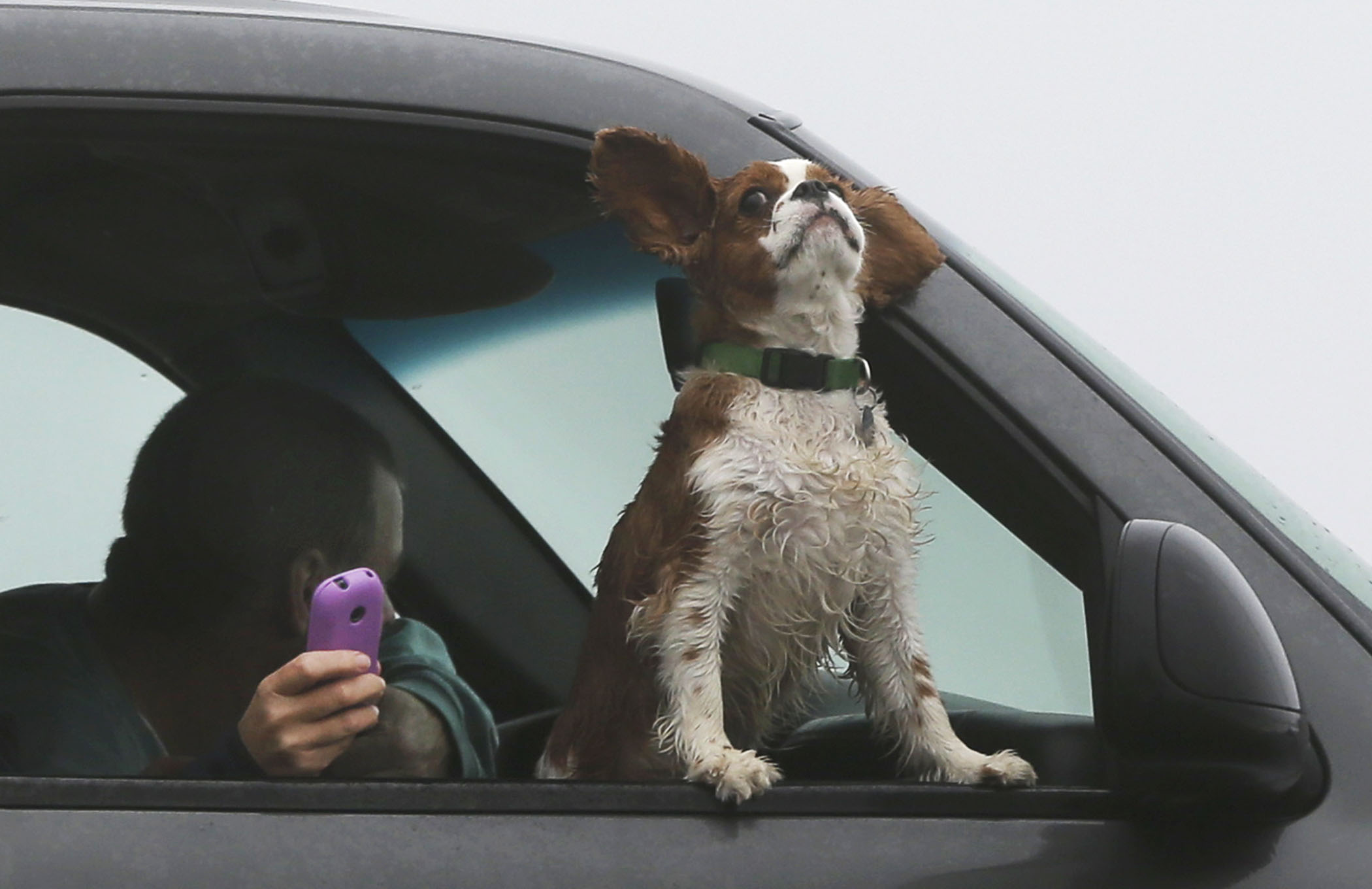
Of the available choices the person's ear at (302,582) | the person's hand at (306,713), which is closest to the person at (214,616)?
the person's ear at (302,582)

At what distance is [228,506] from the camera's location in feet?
5.15

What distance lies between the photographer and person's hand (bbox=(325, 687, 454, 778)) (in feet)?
4.58

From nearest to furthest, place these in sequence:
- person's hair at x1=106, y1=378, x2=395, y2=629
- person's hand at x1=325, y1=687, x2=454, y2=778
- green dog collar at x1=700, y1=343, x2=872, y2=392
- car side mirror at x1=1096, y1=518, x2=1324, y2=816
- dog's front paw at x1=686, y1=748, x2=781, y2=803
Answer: car side mirror at x1=1096, y1=518, x2=1324, y2=816 → dog's front paw at x1=686, y1=748, x2=781, y2=803 → green dog collar at x1=700, y1=343, x2=872, y2=392 → person's hand at x1=325, y1=687, x2=454, y2=778 → person's hair at x1=106, y1=378, x2=395, y2=629

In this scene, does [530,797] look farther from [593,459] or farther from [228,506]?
[593,459]

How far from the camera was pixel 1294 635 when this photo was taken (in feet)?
3.86

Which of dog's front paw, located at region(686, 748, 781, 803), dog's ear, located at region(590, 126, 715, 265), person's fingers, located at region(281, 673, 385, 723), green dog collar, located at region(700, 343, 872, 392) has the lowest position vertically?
dog's front paw, located at region(686, 748, 781, 803)

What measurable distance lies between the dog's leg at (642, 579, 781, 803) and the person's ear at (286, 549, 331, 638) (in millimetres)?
470

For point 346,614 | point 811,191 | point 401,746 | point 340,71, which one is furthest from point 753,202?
point 401,746

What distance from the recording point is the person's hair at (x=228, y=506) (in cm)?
154

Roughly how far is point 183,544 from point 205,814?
1.49 ft

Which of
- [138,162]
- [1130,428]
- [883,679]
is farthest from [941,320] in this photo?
[138,162]

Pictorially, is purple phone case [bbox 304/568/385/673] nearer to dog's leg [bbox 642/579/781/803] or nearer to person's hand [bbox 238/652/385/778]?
person's hand [bbox 238/652/385/778]

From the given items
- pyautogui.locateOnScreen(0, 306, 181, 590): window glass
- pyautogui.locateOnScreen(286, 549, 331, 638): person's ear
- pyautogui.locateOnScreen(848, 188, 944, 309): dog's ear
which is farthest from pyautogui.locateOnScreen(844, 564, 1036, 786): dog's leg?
pyautogui.locateOnScreen(0, 306, 181, 590): window glass

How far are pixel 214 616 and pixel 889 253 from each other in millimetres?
755
